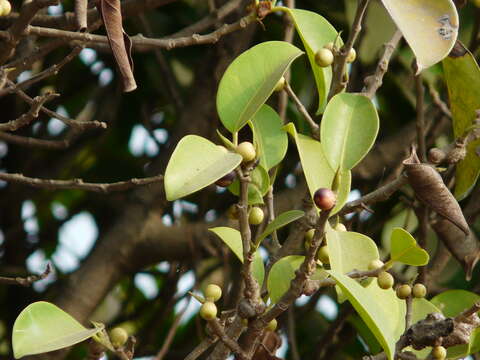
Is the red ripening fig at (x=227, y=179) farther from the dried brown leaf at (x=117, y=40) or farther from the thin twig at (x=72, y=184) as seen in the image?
the thin twig at (x=72, y=184)

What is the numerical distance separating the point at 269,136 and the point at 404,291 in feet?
0.67

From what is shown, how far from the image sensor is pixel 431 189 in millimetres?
823

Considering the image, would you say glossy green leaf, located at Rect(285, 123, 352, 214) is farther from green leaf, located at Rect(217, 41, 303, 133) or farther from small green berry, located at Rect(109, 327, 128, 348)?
small green berry, located at Rect(109, 327, 128, 348)

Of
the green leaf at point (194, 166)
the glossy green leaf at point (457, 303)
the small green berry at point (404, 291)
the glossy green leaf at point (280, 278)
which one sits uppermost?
the green leaf at point (194, 166)

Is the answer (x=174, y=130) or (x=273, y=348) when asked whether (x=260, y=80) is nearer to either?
(x=273, y=348)

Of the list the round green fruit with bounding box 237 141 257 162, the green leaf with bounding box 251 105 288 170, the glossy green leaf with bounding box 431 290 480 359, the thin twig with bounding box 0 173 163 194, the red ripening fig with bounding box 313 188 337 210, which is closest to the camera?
the red ripening fig with bounding box 313 188 337 210

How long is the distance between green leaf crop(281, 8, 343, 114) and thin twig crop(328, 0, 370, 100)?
0.01m

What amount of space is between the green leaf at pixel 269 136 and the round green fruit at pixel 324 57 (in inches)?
3.2

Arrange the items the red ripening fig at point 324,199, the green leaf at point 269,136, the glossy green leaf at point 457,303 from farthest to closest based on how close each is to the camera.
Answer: the glossy green leaf at point 457,303, the green leaf at point 269,136, the red ripening fig at point 324,199

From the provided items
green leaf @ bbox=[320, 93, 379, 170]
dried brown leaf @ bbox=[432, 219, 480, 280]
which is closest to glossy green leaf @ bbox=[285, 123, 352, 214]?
green leaf @ bbox=[320, 93, 379, 170]

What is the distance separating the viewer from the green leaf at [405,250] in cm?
84

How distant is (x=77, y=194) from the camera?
8.34ft

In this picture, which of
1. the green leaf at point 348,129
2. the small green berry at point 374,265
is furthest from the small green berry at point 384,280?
the green leaf at point 348,129

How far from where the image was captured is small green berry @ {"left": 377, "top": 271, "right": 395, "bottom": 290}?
85 cm
